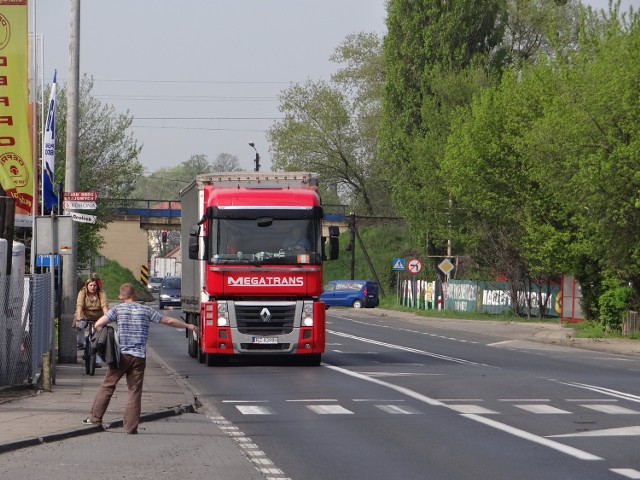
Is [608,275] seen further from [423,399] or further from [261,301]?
[423,399]

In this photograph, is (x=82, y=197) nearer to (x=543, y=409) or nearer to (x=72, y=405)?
(x=72, y=405)

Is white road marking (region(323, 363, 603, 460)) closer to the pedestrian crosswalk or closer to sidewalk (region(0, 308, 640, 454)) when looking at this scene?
the pedestrian crosswalk

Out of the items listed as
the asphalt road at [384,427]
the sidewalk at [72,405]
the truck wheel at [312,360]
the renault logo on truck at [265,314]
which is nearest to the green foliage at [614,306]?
the asphalt road at [384,427]

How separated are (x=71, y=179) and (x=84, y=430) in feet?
39.4

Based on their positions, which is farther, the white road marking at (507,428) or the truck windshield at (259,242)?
the truck windshield at (259,242)

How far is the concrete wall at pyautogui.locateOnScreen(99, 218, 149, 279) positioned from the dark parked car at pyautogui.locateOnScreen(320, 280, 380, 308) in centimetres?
2432

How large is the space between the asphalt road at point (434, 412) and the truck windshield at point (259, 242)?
2141 millimetres

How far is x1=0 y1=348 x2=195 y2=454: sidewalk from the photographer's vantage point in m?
13.6

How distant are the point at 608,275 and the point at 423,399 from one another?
84.7 ft

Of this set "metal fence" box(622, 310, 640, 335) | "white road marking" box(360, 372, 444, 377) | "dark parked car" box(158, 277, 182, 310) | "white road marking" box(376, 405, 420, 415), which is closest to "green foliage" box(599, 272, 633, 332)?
"metal fence" box(622, 310, 640, 335)

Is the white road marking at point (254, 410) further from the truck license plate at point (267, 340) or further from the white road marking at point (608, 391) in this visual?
the truck license plate at point (267, 340)

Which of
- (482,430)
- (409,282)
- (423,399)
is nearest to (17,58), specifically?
(423,399)

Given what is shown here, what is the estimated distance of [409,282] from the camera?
239 ft

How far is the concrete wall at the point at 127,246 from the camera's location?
9675 centimetres
